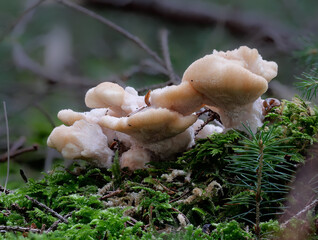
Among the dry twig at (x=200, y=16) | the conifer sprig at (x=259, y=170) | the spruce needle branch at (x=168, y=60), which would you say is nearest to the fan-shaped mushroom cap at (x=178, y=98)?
the conifer sprig at (x=259, y=170)

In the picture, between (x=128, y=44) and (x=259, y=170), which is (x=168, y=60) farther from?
(x=128, y=44)

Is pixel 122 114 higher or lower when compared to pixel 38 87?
higher

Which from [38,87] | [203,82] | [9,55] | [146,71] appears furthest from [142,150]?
[38,87]

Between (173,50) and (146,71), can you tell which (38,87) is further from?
(146,71)

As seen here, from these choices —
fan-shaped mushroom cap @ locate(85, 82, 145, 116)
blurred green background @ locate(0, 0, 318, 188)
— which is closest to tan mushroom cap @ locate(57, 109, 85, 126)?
fan-shaped mushroom cap @ locate(85, 82, 145, 116)

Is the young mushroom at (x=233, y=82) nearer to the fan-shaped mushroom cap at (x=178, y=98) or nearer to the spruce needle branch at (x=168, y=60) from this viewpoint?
the fan-shaped mushroom cap at (x=178, y=98)

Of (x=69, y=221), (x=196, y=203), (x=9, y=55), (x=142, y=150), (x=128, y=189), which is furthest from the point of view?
(x=9, y=55)

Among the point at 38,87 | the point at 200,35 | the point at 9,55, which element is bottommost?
the point at 38,87
